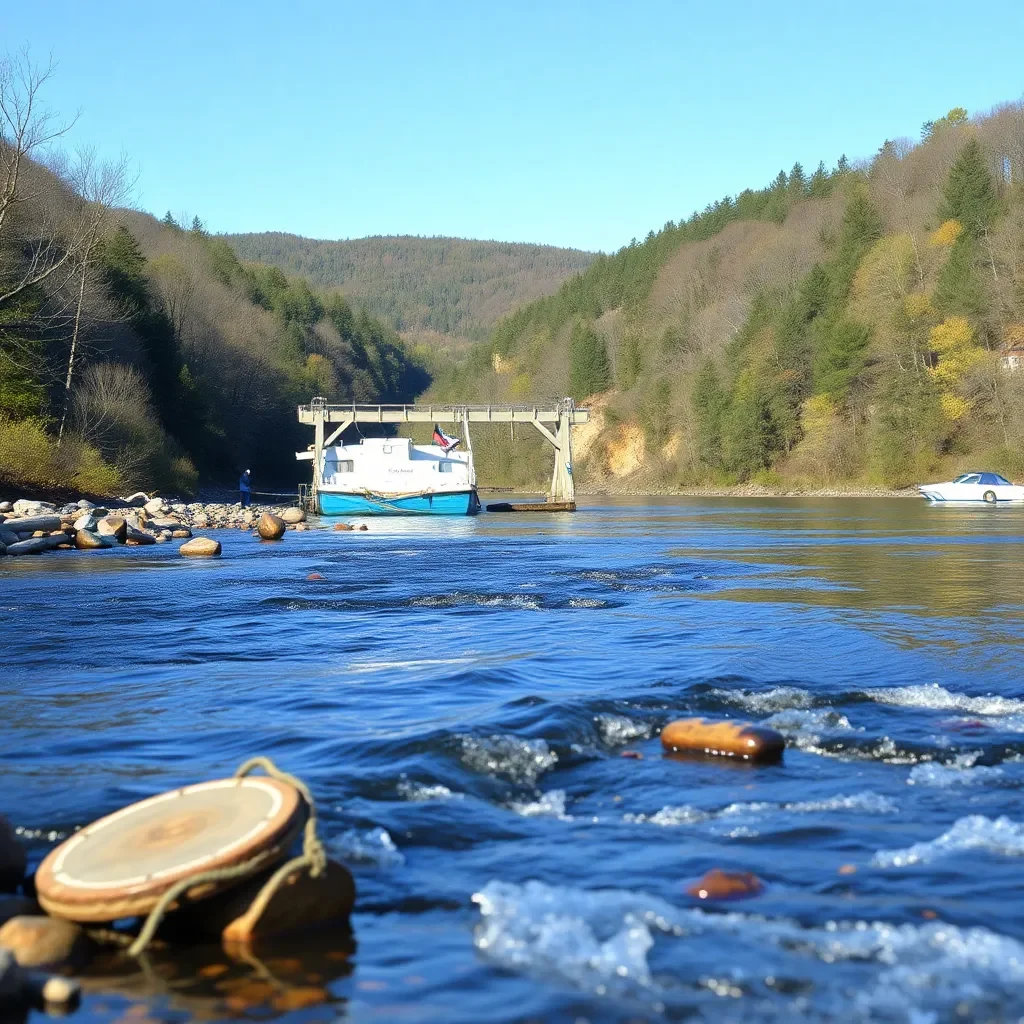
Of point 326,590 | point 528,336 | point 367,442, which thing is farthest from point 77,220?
point 528,336

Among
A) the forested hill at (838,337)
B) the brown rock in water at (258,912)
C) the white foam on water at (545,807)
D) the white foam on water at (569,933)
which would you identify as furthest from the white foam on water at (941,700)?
the forested hill at (838,337)

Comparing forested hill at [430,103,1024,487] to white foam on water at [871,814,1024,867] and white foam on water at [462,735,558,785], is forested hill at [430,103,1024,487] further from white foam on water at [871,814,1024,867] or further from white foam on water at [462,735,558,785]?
white foam on water at [871,814,1024,867]

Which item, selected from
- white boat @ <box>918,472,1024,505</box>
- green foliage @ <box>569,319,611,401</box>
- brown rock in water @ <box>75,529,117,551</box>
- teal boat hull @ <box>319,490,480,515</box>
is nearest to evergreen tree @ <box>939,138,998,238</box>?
white boat @ <box>918,472,1024,505</box>

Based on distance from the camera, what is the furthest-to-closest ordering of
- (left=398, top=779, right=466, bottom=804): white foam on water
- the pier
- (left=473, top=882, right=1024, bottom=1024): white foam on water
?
the pier < (left=398, top=779, right=466, bottom=804): white foam on water < (left=473, top=882, right=1024, bottom=1024): white foam on water

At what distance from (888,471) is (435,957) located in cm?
6665

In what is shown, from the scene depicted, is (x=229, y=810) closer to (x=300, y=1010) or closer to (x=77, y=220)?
(x=300, y=1010)

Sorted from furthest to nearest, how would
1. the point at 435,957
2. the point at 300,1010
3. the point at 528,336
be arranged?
the point at 528,336 → the point at 435,957 → the point at 300,1010

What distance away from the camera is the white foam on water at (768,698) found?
811 centimetres

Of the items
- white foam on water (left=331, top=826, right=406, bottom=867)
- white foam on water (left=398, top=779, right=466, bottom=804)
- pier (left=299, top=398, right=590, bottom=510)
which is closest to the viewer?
white foam on water (left=331, top=826, right=406, bottom=867)

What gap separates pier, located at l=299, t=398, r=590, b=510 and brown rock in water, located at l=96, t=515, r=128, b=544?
2238 centimetres

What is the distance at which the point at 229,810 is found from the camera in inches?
181

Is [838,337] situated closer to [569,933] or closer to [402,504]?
[402,504]

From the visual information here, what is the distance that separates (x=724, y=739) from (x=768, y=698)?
66.2 inches

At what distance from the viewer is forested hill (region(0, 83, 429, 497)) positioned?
39969mm
